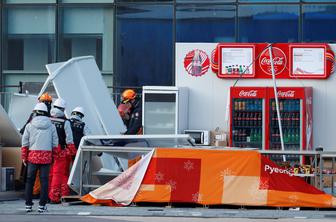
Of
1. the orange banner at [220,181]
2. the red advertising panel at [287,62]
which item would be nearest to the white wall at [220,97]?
the red advertising panel at [287,62]

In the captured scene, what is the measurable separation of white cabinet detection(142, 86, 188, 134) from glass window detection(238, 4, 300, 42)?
561 centimetres

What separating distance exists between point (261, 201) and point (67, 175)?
11.2ft

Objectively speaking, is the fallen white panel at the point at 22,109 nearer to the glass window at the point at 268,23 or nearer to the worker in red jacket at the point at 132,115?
the worker in red jacket at the point at 132,115

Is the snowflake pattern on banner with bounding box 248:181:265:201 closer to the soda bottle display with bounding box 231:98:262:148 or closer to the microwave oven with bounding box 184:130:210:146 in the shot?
the soda bottle display with bounding box 231:98:262:148

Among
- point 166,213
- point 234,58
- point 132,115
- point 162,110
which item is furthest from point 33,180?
point 234,58

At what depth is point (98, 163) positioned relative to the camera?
16.3 meters

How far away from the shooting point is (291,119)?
20.2m

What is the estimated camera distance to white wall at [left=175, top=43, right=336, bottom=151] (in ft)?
68.4

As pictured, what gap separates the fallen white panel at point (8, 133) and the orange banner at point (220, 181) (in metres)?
2.98

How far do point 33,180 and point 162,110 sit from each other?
7267 millimetres

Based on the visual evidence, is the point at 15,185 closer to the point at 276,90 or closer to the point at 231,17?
the point at 276,90

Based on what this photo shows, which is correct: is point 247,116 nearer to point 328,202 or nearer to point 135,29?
point 328,202

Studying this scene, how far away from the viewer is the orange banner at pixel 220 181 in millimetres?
14539

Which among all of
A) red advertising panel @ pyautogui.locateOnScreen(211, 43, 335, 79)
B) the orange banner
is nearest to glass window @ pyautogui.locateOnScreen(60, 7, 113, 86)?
red advertising panel @ pyautogui.locateOnScreen(211, 43, 335, 79)
